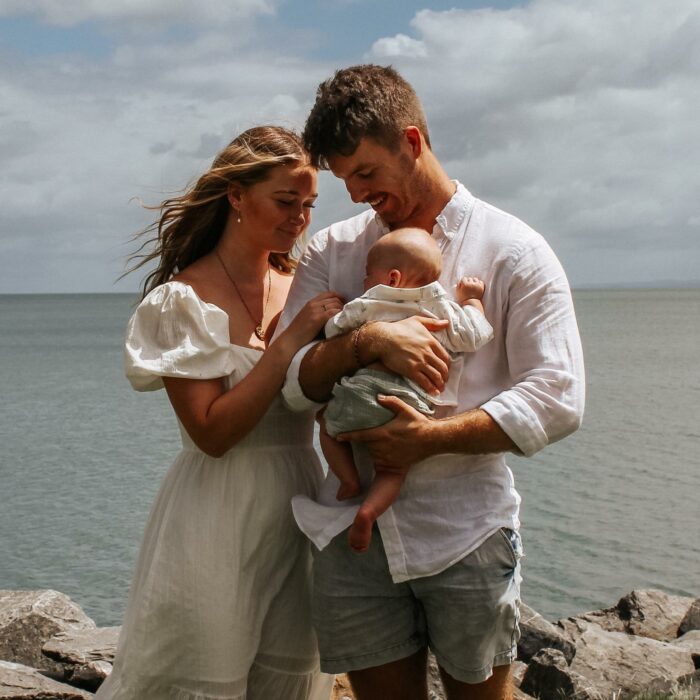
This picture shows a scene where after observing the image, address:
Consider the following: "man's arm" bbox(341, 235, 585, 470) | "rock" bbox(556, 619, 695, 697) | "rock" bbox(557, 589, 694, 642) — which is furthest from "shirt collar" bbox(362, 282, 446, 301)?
"rock" bbox(557, 589, 694, 642)

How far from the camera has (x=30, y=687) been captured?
16.1 feet

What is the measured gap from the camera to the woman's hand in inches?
125

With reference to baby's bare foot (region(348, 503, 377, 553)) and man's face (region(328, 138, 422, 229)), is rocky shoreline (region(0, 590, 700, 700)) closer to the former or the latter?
baby's bare foot (region(348, 503, 377, 553))

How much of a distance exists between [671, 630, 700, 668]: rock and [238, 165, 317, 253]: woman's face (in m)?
3.69

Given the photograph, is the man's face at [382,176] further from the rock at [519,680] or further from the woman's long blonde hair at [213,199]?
the rock at [519,680]

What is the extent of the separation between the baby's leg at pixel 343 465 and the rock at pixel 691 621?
14.7 ft

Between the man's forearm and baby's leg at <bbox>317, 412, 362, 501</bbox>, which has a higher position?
the man's forearm

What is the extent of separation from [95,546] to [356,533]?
7472 millimetres

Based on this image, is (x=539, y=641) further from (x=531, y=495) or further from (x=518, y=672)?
(x=531, y=495)

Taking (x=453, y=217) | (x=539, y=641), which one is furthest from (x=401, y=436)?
(x=539, y=641)

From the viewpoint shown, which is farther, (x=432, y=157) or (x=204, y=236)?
(x=204, y=236)

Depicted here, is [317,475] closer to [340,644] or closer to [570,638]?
[340,644]

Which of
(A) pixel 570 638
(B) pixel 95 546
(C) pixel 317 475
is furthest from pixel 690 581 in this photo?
(C) pixel 317 475

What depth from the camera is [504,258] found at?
302 centimetres
